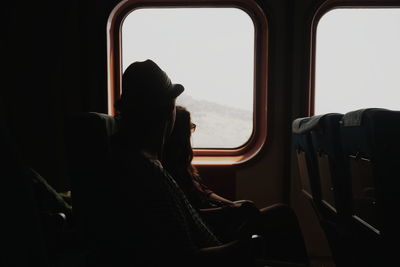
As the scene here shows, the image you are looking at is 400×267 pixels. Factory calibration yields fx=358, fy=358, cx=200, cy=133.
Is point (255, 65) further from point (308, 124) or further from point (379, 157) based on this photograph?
point (379, 157)

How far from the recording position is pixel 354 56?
2.38 meters

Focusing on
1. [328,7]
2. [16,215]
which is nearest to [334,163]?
[16,215]

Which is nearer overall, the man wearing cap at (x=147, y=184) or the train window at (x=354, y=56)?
the man wearing cap at (x=147, y=184)

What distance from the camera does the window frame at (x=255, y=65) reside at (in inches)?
97.5

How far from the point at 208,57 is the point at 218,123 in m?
0.46

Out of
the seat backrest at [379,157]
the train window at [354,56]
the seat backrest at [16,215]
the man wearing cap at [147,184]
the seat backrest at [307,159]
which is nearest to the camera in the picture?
the seat backrest at [16,215]

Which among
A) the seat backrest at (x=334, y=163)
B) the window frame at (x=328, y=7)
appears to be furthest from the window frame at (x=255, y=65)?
the seat backrest at (x=334, y=163)

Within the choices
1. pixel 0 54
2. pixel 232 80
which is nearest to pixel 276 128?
pixel 232 80

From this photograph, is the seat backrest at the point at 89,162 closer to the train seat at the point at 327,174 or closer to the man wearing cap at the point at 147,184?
the man wearing cap at the point at 147,184

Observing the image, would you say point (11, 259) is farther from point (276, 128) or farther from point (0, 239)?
point (276, 128)

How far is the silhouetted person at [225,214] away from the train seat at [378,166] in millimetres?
788

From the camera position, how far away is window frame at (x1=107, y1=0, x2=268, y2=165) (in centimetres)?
248

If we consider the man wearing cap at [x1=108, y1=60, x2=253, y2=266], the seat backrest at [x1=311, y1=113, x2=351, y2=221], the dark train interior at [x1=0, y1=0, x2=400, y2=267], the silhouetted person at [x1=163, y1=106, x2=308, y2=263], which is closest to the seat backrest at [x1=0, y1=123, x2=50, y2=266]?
the man wearing cap at [x1=108, y1=60, x2=253, y2=266]

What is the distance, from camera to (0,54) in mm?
2449
